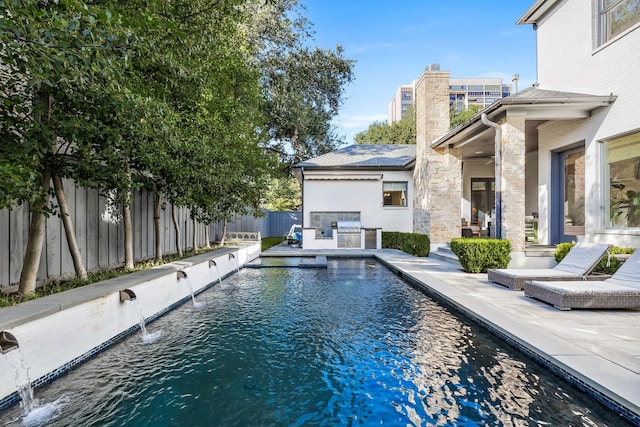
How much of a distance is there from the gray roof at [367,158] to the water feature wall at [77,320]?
42.0 feet

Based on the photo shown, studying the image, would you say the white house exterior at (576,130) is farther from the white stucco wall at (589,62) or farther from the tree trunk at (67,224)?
the tree trunk at (67,224)

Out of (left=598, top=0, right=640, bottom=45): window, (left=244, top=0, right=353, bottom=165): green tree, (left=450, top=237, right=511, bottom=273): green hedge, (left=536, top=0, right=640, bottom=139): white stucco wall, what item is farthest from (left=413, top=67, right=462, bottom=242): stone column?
(left=244, top=0, right=353, bottom=165): green tree

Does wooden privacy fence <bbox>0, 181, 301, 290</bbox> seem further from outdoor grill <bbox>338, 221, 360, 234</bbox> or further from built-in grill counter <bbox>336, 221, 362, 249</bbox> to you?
outdoor grill <bbox>338, 221, 360, 234</bbox>

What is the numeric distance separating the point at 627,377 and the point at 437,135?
40.4ft

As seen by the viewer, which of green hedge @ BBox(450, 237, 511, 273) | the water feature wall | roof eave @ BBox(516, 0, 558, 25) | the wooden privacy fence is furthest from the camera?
roof eave @ BBox(516, 0, 558, 25)

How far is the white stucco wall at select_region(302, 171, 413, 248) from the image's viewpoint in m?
18.9

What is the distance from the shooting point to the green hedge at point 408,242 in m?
13.9

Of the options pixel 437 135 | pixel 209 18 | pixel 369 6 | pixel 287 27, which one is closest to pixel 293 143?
pixel 287 27

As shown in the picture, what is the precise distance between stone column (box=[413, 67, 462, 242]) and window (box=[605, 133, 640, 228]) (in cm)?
496

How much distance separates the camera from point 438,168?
1402cm

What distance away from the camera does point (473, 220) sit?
700 inches

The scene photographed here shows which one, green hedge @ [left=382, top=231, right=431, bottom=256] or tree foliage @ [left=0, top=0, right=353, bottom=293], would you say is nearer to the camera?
tree foliage @ [left=0, top=0, right=353, bottom=293]

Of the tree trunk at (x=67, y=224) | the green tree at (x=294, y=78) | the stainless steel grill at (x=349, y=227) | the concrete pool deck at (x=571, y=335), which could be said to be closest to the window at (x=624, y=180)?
the concrete pool deck at (x=571, y=335)

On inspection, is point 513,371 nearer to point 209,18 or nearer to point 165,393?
point 165,393
